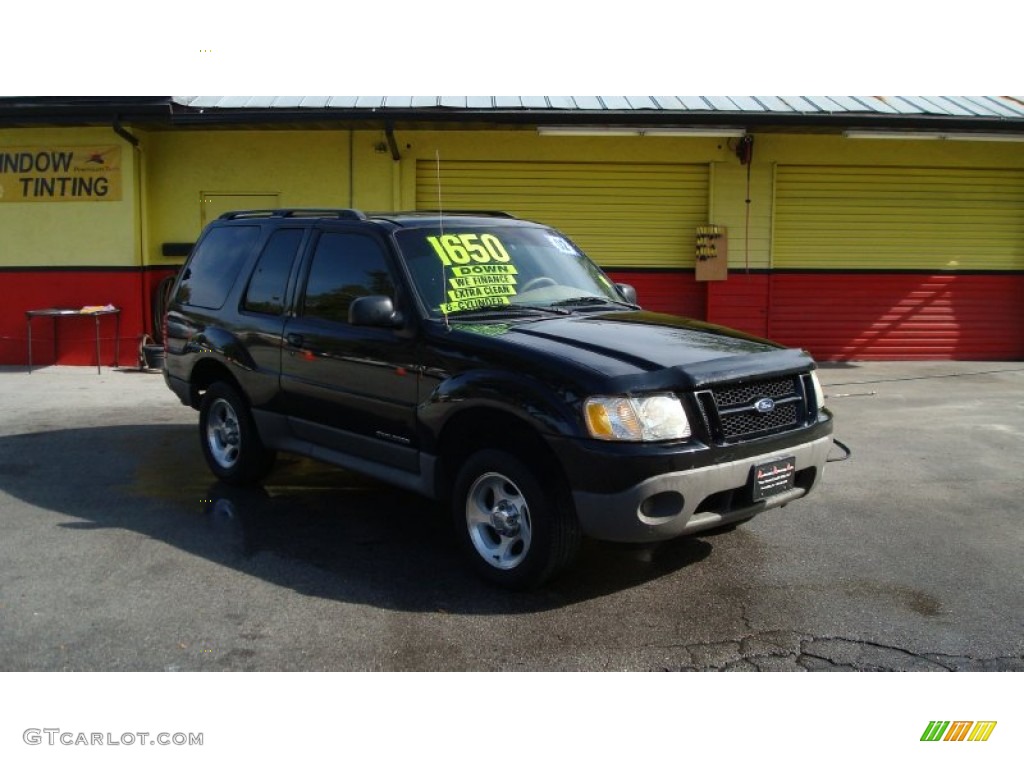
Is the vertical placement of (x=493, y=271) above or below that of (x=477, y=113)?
below

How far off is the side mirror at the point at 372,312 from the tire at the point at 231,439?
182 centimetres

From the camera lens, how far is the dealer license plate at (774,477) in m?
4.77

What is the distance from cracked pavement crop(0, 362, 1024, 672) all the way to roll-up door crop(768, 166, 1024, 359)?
6.28 metres

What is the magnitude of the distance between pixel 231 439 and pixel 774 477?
4.00m

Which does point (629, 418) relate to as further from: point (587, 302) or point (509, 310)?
point (587, 302)

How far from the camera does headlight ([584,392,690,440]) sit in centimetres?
448

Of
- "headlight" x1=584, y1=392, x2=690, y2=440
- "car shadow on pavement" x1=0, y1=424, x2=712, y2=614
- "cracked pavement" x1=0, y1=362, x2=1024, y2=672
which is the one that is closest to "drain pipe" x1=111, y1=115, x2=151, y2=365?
"car shadow on pavement" x1=0, y1=424, x2=712, y2=614

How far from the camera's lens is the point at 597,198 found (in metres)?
13.8

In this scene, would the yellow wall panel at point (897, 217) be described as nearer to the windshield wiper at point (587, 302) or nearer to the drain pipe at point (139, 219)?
the windshield wiper at point (587, 302)

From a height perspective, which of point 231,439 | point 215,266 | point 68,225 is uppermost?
point 68,225

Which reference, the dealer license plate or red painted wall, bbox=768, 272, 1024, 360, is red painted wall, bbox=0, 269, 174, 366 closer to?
red painted wall, bbox=768, 272, 1024, 360

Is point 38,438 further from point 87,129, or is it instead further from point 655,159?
point 655,159

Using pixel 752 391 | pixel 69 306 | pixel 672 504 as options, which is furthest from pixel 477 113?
pixel 672 504

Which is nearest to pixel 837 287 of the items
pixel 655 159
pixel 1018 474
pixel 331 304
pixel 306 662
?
pixel 655 159
